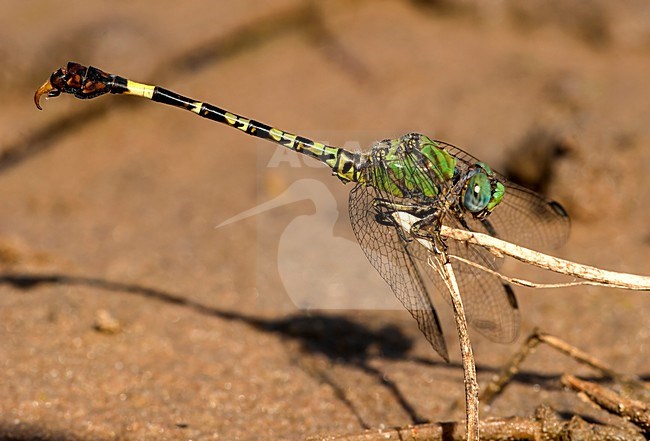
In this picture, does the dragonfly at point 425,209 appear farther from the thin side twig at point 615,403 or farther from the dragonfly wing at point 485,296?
the thin side twig at point 615,403

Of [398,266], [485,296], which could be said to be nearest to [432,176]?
[398,266]

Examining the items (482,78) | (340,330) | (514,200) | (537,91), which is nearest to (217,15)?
(482,78)

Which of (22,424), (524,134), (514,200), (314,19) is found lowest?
(22,424)

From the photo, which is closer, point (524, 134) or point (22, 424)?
point (22, 424)

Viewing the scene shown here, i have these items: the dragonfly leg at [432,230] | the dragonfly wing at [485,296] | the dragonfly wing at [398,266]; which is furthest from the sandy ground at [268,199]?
the dragonfly leg at [432,230]

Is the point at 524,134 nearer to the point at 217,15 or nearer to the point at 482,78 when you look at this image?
the point at 482,78

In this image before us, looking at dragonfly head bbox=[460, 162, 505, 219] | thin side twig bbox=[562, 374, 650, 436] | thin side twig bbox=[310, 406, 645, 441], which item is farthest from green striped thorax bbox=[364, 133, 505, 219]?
thin side twig bbox=[310, 406, 645, 441]

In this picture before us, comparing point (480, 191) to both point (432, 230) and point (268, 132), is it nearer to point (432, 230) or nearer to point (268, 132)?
point (432, 230)
